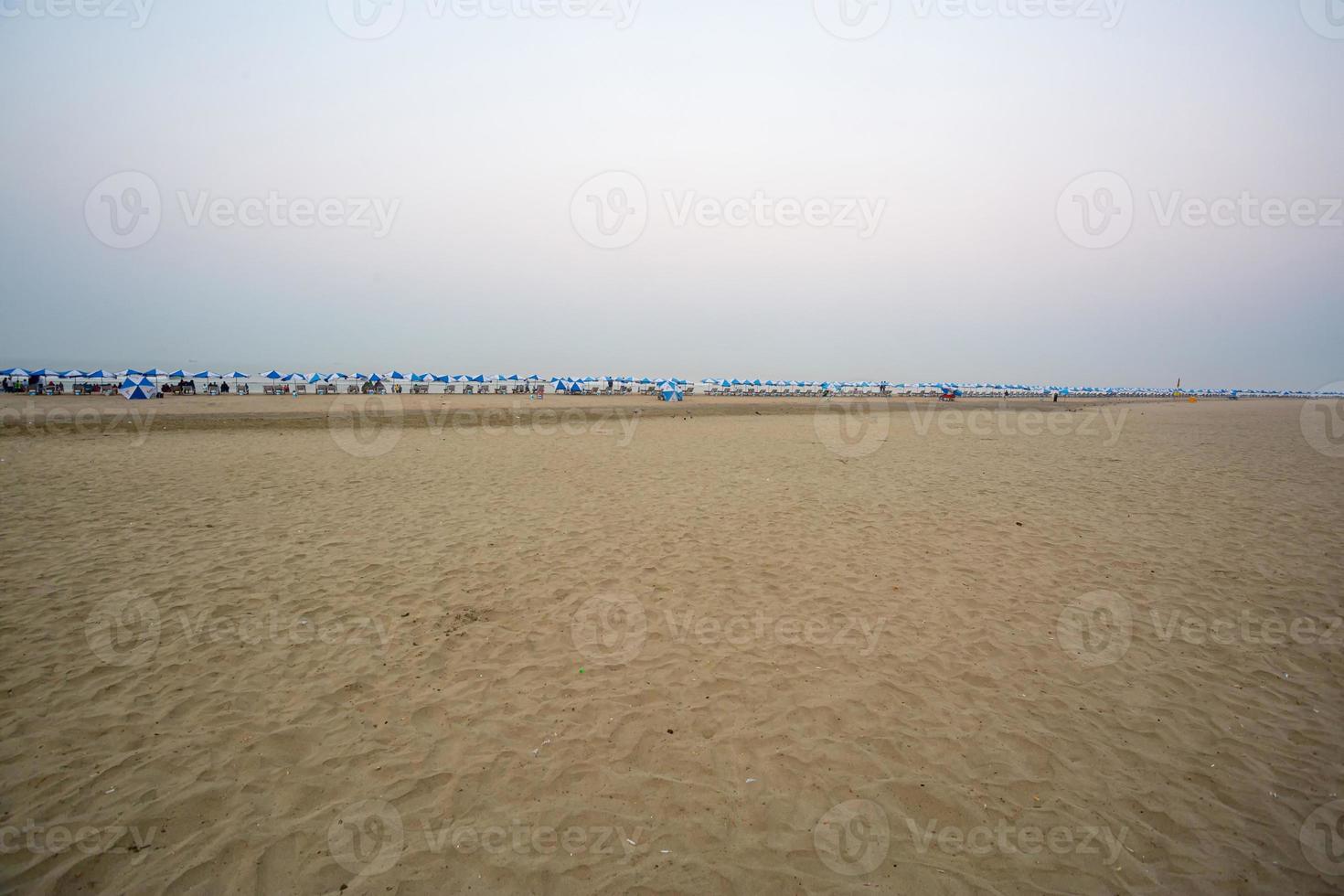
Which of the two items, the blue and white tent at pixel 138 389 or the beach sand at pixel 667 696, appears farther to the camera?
the blue and white tent at pixel 138 389

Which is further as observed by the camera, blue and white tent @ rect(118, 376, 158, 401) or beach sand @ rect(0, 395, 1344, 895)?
blue and white tent @ rect(118, 376, 158, 401)

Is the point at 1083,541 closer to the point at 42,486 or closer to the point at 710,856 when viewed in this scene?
the point at 710,856

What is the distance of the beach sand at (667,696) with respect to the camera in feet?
12.5

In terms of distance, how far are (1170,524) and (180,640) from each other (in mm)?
17223

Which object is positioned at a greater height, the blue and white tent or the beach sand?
the blue and white tent

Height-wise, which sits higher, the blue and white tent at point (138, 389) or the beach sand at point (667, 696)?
the blue and white tent at point (138, 389)

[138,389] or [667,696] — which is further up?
[138,389]

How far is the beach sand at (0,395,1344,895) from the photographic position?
3807 mm

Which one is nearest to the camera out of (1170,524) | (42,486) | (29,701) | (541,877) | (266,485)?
(541,877)

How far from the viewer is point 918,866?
3723 mm

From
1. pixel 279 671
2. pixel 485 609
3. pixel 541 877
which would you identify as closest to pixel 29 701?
pixel 279 671

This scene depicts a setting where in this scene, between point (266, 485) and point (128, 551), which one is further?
point (266, 485)

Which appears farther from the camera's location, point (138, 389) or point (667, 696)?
point (138, 389)

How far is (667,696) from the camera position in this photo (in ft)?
18.2
